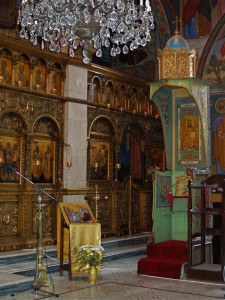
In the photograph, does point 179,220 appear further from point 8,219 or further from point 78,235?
point 8,219

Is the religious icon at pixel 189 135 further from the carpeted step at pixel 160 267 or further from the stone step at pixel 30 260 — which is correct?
the stone step at pixel 30 260

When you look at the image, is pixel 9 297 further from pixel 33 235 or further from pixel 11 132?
pixel 11 132

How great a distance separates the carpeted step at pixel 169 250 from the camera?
8773 millimetres

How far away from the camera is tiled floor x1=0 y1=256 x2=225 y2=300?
6.95 metres

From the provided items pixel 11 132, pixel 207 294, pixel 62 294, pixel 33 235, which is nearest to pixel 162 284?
pixel 207 294

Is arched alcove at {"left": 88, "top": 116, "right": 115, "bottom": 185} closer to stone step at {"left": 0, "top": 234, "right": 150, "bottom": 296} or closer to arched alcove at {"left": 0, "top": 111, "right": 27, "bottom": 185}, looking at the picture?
stone step at {"left": 0, "top": 234, "right": 150, "bottom": 296}

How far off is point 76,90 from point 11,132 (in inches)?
79.1

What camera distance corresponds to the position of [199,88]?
9844 mm

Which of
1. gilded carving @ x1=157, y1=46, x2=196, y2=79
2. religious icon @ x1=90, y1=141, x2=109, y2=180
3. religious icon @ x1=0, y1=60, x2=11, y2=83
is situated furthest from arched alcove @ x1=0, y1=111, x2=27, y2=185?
gilded carving @ x1=157, y1=46, x2=196, y2=79

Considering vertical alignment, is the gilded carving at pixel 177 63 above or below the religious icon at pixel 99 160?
above

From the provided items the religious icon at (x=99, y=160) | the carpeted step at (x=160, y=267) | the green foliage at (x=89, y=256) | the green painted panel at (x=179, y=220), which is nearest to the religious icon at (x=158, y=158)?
the religious icon at (x=99, y=160)

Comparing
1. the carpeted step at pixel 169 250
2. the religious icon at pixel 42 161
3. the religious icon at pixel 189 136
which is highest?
the religious icon at pixel 189 136

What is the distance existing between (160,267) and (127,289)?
1.23m

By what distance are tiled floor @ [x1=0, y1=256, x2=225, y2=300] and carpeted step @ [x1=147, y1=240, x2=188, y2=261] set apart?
0.53 meters
